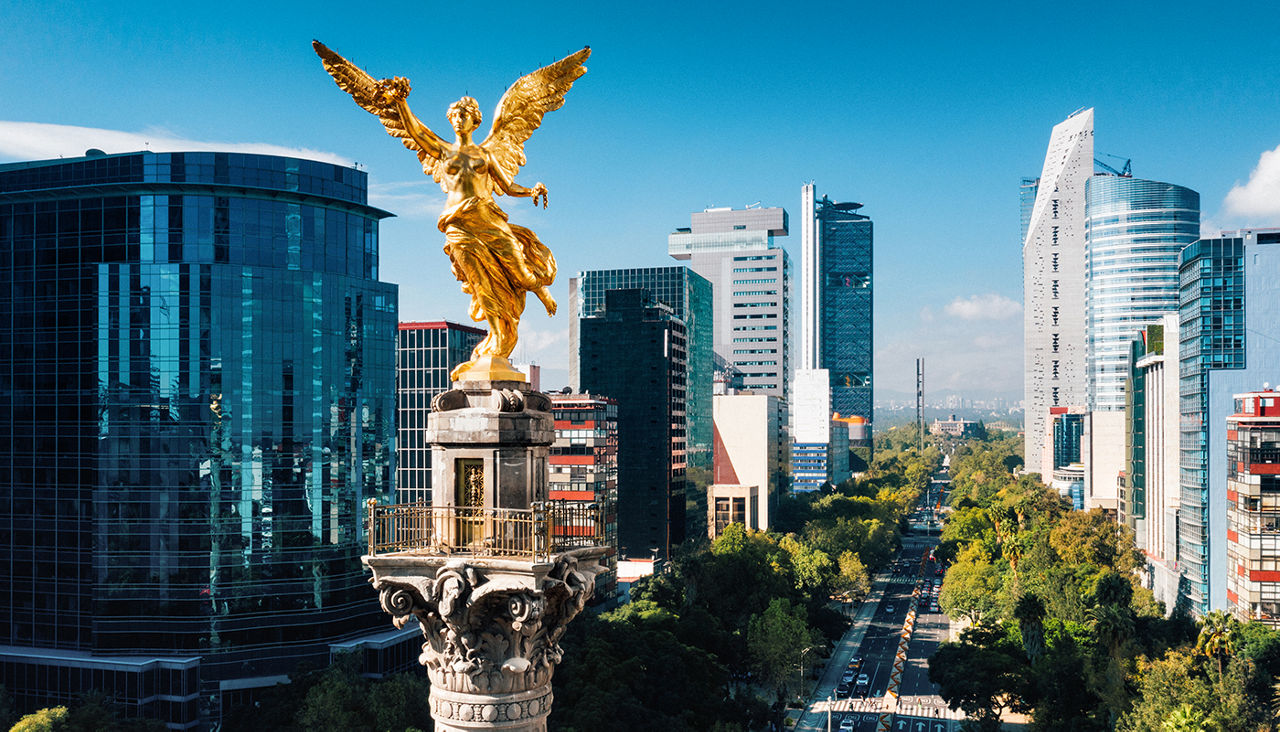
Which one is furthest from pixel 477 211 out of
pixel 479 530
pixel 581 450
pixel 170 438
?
pixel 581 450

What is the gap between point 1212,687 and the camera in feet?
198

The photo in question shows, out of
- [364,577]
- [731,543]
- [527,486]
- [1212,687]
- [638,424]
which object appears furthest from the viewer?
[638,424]

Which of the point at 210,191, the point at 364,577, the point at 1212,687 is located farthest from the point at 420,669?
the point at 1212,687

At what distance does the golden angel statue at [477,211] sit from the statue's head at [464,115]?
0.06 feet

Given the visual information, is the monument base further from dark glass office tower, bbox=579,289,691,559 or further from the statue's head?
dark glass office tower, bbox=579,289,691,559

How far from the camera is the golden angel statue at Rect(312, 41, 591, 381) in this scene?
17.8 meters

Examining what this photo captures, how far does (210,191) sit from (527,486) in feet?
241

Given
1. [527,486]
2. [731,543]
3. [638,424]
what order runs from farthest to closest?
[638,424] → [731,543] → [527,486]

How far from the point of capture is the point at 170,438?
7831 centimetres

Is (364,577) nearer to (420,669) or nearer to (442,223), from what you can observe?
(420,669)

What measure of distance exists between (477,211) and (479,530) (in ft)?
18.0

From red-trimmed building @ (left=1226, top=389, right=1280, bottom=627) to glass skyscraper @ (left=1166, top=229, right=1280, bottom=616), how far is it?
615cm

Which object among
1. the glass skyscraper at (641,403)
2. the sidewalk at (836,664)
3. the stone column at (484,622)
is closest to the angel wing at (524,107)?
the stone column at (484,622)

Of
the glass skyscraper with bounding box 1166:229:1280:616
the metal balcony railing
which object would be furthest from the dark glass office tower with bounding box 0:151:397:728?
the glass skyscraper with bounding box 1166:229:1280:616
